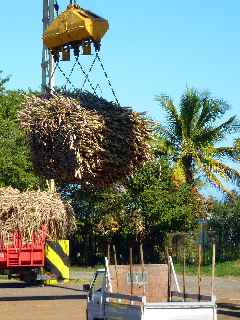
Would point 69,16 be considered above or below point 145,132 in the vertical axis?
above

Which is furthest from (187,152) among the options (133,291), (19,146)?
(133,291)

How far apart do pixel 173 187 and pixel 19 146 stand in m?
7.89

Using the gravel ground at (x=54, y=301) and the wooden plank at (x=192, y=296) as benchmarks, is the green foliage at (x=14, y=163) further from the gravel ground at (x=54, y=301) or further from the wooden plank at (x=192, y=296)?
the wooden plank at (x=192, y=296)

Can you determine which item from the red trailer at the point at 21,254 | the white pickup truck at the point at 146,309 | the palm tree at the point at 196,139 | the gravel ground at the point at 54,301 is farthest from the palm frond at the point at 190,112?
the white pickup truck at the point at 146,309

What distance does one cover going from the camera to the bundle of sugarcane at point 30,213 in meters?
22.1

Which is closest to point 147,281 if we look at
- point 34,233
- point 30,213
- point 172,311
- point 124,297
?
point 124,297

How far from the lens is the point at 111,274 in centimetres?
1335

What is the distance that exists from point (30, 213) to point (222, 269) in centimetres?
1453

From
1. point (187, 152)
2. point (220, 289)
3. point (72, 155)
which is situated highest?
point (187, 152)

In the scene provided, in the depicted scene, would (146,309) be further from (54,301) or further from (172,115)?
(172,115)

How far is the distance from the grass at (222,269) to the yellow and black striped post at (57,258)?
7583 mm

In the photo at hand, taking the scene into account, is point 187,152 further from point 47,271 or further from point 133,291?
point 133,291

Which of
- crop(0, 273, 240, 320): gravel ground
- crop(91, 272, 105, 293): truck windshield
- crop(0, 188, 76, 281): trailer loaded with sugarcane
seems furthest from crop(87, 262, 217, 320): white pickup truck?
crop(0, 188, 76, 281): trailer loaded with sugarcane

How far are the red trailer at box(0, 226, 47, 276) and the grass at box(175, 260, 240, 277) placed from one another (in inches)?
351
